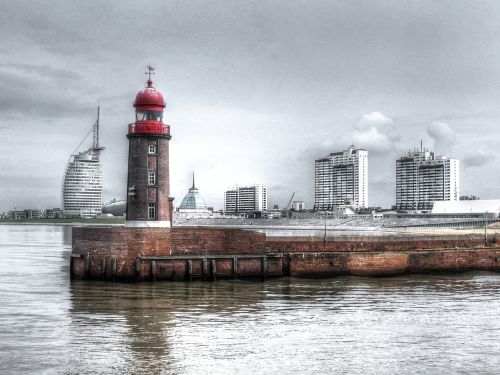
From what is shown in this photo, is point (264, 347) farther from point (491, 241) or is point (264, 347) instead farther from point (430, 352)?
point (491, 241)

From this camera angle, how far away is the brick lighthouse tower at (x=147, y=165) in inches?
1805

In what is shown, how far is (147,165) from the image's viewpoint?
4606 cm

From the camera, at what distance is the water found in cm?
2181

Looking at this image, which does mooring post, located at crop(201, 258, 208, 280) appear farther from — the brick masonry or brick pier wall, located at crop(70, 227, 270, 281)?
brick pier wall, located at crop(70, 227, 270, 281)

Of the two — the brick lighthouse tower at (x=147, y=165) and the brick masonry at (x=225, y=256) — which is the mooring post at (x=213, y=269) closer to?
the brick masonry at (x=225, y=256)

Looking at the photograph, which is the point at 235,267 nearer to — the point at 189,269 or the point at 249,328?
the point at 189,269

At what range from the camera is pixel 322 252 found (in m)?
48.7

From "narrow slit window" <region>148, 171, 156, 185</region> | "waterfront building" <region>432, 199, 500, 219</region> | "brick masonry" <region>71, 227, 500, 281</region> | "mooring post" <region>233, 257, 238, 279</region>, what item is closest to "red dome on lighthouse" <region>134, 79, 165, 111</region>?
"narrow slit window" <region>148, 171, 156, 185</region>

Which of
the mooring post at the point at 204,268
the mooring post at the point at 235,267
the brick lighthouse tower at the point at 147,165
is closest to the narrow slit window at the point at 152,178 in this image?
the brick lighthouse tower at the point at 147,165

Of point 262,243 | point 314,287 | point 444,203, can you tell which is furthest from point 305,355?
point 444,203

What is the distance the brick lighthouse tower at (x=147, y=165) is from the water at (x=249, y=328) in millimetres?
6238

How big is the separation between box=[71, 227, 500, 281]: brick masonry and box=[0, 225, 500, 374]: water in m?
1.33

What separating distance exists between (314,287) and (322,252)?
6632 millimetres

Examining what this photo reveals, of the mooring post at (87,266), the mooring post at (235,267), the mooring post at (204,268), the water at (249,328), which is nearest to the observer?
the water at (249,328)
